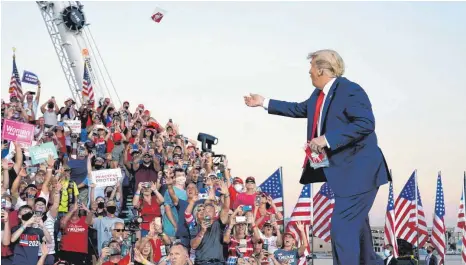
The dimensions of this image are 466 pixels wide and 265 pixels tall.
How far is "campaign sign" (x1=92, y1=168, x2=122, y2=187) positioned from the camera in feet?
41.6

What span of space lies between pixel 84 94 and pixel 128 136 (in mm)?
10715

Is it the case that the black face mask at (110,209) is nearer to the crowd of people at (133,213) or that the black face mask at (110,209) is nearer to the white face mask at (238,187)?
the crowd of people at (133,213)

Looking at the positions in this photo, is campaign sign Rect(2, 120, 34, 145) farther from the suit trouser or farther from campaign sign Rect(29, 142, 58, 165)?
the suit trouser

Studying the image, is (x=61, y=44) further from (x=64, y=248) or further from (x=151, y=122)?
(x=64, y=248)

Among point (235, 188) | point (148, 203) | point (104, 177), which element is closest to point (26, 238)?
point (148, 203)

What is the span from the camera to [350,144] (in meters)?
4.97

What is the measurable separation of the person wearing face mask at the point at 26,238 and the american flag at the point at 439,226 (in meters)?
11.9

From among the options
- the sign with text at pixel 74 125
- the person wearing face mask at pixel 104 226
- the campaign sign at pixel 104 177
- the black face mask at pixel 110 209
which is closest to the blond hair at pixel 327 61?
the person wearing face mask at pixel 104 226

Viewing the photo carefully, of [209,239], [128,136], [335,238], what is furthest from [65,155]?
[335,238]

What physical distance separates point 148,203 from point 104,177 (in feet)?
3.39

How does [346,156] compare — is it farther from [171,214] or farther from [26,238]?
[171,214]

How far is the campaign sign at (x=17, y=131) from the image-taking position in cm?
1216

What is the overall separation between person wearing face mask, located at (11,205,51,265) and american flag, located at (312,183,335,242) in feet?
26.4

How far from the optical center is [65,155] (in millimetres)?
15070
